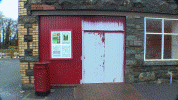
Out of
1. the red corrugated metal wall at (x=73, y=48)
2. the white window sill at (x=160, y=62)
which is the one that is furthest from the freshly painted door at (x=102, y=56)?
the white window sill at (x=160, y=62)

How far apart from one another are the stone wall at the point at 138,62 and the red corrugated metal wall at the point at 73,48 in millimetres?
2062

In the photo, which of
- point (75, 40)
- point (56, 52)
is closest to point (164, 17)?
point (75, 40)

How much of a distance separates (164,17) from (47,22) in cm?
508

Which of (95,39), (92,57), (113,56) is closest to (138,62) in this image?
(113,56)

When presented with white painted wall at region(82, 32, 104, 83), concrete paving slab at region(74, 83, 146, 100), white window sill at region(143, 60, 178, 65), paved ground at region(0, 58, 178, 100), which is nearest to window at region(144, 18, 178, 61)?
white window sill at region(143, 60, 178, 65)

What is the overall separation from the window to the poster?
3400mm

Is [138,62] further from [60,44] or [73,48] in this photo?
[60,44]

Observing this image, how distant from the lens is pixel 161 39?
6234 mm

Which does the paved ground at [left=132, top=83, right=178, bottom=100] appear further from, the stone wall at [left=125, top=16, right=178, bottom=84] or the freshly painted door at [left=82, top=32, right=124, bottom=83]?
the freshly painted door at [left=82, top=32, right=124, bottom=83]

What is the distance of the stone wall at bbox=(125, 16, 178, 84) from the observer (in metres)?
5.82

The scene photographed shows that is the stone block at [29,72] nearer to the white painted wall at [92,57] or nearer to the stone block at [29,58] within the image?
the stone block at [29,58]

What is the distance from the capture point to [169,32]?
6.37 meters

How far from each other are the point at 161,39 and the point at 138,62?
1.60 metres

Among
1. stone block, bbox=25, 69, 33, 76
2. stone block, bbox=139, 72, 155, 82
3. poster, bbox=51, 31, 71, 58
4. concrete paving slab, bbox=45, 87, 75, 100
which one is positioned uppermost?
poster, bbox=51, 31, 71, 58
